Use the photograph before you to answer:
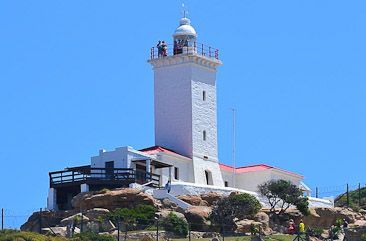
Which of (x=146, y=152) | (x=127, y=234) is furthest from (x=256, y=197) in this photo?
(x=127, y=234)

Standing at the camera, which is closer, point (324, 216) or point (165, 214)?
point (165, 214)

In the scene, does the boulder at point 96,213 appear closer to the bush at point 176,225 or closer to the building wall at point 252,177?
the bush at point 176,225

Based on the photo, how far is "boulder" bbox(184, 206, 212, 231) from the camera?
65.5 m

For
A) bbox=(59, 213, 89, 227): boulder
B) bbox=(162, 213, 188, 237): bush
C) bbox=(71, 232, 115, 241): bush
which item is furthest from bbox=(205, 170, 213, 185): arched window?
bbox=(71, 232, 115, 241): bush

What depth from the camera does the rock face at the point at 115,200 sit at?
67.2 m

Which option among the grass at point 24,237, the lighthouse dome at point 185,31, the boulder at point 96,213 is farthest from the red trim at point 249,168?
the grass at point 24,237

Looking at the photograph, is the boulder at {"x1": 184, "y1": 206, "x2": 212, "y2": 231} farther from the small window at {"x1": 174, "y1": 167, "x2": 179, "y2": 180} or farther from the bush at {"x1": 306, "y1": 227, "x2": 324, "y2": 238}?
the small window at {"x1": 174, "y1": 167, "x2": 179, "y2": 180}

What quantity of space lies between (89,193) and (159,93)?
460 inches

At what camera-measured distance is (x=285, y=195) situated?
70.1 meters

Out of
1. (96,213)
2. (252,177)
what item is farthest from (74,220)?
(252,177)

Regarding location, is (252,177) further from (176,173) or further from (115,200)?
(115,200)

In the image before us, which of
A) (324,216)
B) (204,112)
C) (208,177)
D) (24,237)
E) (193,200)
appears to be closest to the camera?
(24,237)

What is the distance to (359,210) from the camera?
7531 centimetres

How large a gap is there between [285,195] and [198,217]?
601 centimetres
